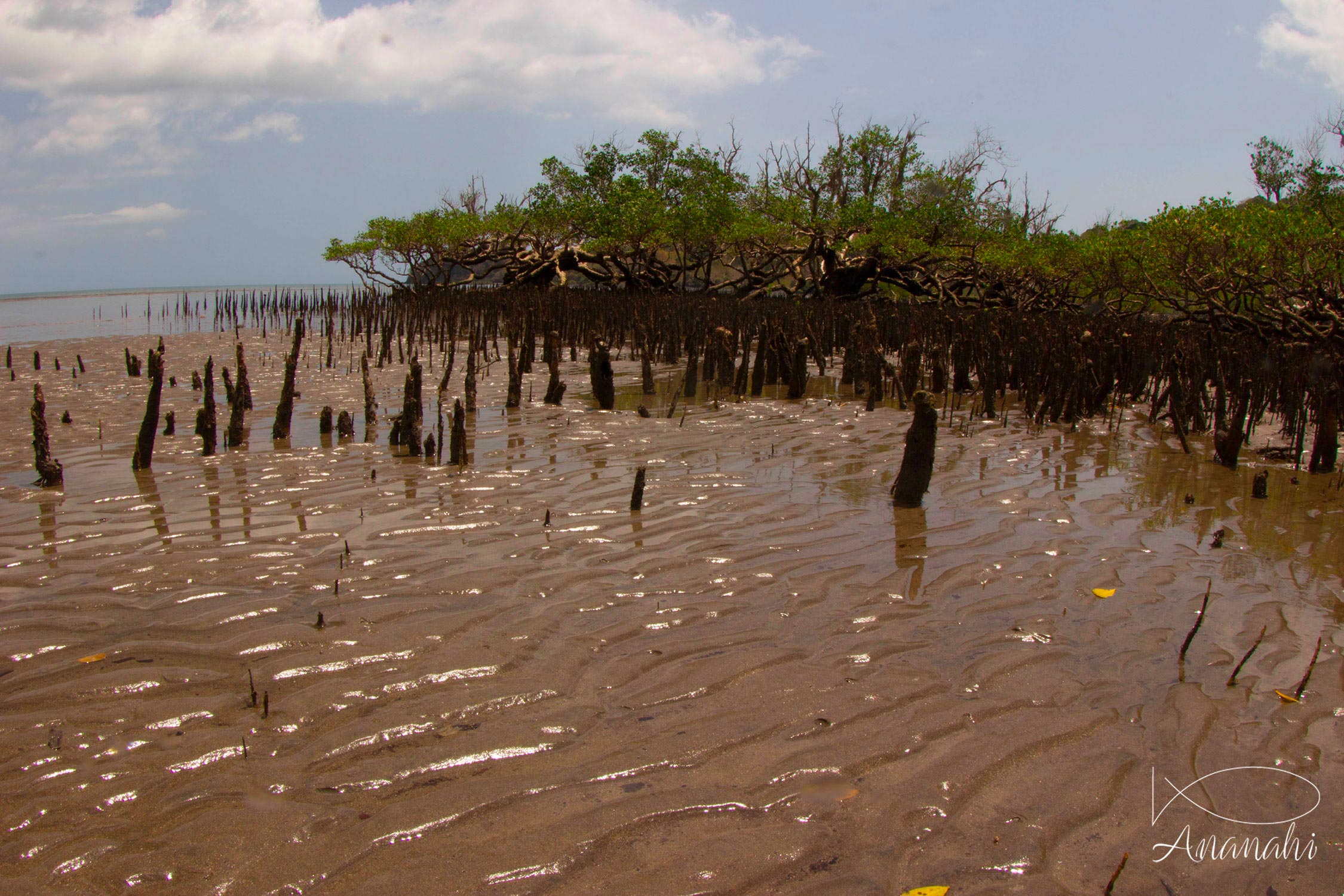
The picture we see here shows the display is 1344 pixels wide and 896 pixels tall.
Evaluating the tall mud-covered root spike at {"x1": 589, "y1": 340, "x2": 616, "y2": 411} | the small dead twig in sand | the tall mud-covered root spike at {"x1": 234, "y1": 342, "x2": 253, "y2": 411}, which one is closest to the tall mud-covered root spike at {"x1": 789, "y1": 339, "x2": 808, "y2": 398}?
the tall mud-covered root spike at {"x1": 589, "y1": 340, "x2": 616, "y2": 411}

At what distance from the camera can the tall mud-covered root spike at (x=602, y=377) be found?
26.1ft

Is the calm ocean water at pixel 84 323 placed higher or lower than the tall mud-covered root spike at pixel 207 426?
higher

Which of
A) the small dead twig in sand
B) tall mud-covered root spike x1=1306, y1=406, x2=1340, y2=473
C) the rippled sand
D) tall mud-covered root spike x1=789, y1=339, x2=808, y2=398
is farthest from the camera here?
tall mud-covered root spike x1=789, y1=339, x2=808, y2=398

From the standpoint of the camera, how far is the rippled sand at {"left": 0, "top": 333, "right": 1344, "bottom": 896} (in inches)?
74.1

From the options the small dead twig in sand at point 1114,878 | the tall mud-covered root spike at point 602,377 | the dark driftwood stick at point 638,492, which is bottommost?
the small dead twig in sand at point 1114,878

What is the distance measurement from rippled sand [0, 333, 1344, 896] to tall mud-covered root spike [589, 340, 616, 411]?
9.55 ft

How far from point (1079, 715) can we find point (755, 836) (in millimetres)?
1196

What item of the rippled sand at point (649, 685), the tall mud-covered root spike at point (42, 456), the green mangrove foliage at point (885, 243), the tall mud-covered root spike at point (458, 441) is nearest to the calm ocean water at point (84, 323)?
the green mangrove foliage at point (885, 243)

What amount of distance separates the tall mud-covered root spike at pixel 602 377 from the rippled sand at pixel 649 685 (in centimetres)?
291

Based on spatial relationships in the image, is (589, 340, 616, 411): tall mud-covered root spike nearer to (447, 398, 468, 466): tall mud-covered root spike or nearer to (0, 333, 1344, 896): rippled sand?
(447, 398, 468, 466): tall mud-covered root spike

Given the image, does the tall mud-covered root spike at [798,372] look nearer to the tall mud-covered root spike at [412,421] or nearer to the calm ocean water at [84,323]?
the tall mud-covered root spike at [412,421]

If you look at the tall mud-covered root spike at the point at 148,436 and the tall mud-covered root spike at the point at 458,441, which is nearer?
the tall mud-covered root spike at the point at 148,436

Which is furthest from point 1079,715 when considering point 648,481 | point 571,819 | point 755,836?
point 648,481

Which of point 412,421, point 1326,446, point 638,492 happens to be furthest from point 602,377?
point 1326,446
